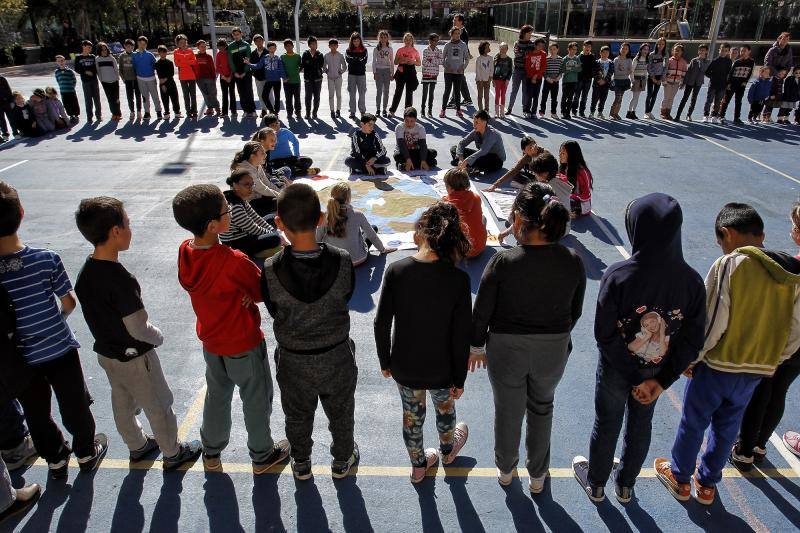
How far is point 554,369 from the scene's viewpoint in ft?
9.66

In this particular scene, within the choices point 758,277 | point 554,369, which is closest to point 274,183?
point 554,369

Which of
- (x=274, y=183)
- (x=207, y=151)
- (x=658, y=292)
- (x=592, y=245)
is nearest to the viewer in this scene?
(x=658, y=292)

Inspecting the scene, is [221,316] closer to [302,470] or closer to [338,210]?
[302,470]

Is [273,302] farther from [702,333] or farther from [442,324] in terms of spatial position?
[702,333]

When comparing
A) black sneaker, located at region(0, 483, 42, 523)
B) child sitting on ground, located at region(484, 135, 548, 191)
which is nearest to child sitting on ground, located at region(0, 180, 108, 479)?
black sneaker, located at region(0, 483, 42, 523)

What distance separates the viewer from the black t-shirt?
2.93 meters

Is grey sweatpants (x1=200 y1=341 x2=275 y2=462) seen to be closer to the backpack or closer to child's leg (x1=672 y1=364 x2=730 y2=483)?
the backpack

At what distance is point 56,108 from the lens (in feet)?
44.2

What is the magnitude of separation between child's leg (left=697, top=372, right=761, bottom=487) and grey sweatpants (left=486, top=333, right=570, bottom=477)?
0.91 m

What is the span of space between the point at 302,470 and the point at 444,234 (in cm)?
176

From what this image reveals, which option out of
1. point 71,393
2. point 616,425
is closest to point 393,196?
point 71,393

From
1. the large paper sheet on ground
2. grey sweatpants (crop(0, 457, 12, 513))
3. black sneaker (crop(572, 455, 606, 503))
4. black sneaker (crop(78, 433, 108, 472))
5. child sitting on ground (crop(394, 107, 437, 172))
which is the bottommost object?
black sneaker (crop(78, 433, 108, 472))

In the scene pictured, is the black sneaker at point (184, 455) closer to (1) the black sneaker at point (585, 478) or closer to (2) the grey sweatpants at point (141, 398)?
(2) the grey sweatpants at point (141, 398)

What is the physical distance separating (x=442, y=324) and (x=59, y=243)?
20.3 feet
